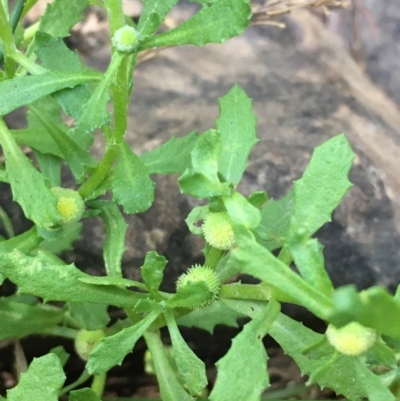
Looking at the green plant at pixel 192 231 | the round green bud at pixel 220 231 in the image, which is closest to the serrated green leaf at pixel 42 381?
the green plant at pixel 192 231

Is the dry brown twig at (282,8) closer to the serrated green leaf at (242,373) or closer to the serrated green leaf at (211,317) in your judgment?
the serrated green leaf at (211,317)

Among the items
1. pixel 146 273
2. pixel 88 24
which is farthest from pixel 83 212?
pixel 88 24

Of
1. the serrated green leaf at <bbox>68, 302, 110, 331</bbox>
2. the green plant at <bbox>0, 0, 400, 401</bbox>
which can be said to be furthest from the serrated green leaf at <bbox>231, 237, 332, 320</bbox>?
the serrated green leaf at <bbox>68, 302, 110, 331</bbox>

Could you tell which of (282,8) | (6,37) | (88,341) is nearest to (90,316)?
(88,341)

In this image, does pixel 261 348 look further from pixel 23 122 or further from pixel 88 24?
pixel 88 24

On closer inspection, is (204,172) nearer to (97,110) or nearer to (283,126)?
(97,110)

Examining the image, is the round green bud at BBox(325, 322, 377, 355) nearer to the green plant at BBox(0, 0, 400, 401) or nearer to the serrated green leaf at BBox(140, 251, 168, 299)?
the green plant at BBox(0, 0, 400, 401)

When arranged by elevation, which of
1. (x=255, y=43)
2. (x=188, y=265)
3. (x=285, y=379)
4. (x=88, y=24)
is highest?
(x=88, y=24)
